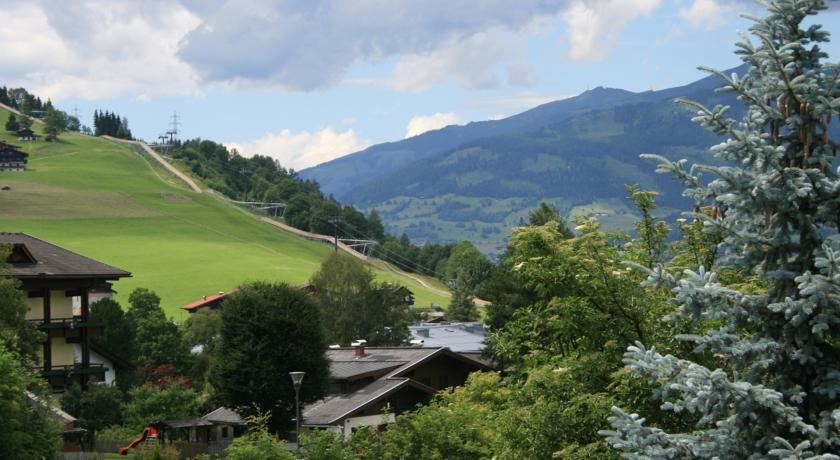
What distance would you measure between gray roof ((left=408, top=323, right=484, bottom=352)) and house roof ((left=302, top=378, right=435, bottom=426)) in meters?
29.1

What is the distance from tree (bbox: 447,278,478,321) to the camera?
5261 inches

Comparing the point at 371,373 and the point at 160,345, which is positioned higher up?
the point at 371,373

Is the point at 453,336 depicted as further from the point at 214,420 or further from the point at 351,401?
the point at 351,401

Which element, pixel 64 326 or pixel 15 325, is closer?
pixel 15 325

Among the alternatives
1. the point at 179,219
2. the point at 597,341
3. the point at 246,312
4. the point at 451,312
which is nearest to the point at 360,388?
the point at 246,312

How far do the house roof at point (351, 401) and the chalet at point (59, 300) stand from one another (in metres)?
11.7

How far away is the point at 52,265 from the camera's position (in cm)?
5938

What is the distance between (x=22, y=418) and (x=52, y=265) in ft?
83.2

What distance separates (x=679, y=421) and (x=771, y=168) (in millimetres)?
10064

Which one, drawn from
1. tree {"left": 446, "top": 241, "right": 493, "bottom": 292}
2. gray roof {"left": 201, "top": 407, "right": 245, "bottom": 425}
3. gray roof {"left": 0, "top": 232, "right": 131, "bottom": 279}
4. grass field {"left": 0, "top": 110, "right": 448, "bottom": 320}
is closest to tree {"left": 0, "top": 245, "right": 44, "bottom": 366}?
gray roof {"left": 0, "top": 232, "right": 131, "bottom": 279}

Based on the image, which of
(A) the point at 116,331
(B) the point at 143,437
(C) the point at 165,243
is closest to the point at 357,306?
(A) the point at 116,331

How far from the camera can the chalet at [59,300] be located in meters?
57.7

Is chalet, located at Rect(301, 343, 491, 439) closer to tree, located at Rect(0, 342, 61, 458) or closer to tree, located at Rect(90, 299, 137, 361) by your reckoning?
tree, located at Rect(0, 342, 61, 458)

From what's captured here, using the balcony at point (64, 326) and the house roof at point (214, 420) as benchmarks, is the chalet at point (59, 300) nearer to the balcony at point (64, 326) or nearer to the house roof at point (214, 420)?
the balcony at point (64, 326)
